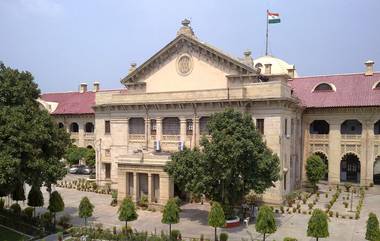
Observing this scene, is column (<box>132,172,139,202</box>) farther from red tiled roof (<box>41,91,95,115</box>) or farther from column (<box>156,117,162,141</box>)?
red tiled roof (<box>41,91,95,115</box>)

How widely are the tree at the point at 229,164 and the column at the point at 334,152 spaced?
18712 mm

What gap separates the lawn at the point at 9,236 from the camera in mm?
27992

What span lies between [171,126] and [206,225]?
45.0ft

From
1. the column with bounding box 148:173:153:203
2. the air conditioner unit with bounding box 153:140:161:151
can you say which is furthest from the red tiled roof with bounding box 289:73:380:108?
the column with bounding box 148:173:153:203

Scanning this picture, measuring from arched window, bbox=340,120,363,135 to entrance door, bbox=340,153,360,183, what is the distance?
316 centimetres

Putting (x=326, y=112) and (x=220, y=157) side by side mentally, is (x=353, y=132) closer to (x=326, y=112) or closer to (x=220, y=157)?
(x=326, y=112)

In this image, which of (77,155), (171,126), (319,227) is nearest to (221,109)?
(171,126)

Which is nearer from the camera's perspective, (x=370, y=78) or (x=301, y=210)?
(x=301, y=210)

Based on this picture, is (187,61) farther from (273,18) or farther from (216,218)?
(216,218)

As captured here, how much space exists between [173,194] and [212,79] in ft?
39.8

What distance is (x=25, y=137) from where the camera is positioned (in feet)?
86.2

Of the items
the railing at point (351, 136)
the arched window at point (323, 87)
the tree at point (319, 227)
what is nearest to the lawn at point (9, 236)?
the tree at point (319, 227)

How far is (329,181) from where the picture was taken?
155 ft

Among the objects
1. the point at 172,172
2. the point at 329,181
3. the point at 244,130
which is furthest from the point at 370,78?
the point at 172,172
